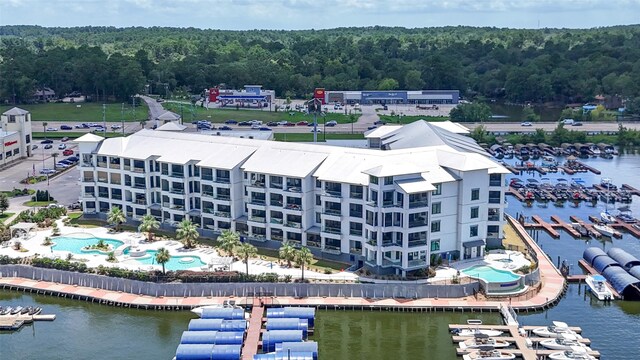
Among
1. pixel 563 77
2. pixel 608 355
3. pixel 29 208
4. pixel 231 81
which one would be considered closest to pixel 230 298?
pixel 608 355

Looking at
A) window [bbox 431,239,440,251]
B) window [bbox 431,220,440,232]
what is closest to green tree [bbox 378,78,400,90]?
window [bbox 431,220,440,232]

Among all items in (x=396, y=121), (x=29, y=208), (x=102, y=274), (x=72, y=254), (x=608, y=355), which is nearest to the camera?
(x=608, y=355)

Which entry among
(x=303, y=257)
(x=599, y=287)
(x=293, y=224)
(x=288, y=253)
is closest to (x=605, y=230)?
(x=599, y=287)

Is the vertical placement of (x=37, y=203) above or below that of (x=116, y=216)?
below

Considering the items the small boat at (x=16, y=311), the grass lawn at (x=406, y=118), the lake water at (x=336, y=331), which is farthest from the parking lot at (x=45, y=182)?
the grass lawn at (x=406, y=118)

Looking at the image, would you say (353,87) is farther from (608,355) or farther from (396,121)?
(608,355)

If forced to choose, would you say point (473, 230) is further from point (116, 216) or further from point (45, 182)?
point (45, 182)
